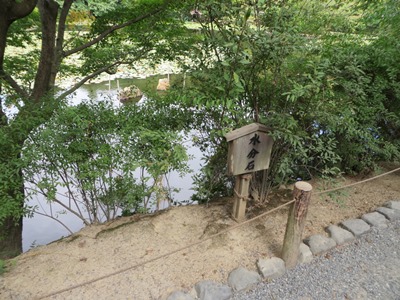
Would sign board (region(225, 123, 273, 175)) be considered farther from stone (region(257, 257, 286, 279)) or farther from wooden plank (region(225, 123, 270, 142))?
stone (region(257, 257, 286, 279))

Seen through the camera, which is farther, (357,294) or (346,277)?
(346,277)

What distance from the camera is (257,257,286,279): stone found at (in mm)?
2502

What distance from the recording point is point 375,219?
3.19m

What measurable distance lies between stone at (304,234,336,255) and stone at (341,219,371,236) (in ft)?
1.00

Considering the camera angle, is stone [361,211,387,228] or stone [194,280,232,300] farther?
stone [361,211,387,228]

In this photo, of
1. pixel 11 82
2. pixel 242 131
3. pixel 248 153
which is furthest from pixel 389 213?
pixel 11 82

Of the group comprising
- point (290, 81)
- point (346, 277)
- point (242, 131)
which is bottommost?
point (346, 277)

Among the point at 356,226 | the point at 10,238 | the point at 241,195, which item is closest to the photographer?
the point at 241,195

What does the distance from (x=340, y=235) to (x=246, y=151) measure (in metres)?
1.38

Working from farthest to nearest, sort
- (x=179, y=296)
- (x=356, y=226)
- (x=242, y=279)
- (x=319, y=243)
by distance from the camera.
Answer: (x=356, y=226), (x=319, y=243), (x=242, y=279), (x=179, y=296)

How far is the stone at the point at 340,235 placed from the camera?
2908 mm

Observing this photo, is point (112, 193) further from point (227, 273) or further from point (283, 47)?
point (283, 47)

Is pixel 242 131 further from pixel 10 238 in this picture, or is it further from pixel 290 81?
pixel 10 238

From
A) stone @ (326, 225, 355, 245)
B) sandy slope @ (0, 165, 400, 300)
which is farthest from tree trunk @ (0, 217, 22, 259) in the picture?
stone @ (326, 225, 355, 245)
